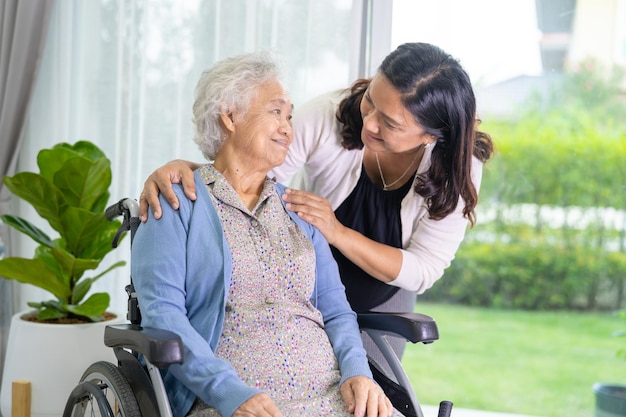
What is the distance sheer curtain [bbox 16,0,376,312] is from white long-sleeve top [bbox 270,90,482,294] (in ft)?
2.59

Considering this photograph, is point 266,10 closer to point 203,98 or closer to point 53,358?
point 203,98

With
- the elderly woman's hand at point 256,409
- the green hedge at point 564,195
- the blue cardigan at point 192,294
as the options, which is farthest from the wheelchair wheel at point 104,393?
the green hedge at point 564,195

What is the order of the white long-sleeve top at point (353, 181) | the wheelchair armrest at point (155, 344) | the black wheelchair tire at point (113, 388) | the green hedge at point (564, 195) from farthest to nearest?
the green hedge at point (564, 195), the white long-sleeve top at point (353, 181), the black wheelchair tire at point (113, 388), the wheelchair armrest at point (155, 344)

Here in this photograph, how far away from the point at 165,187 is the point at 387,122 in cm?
57

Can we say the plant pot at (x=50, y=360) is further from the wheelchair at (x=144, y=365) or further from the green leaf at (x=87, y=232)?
the wheelchair at (x=144, y=365)

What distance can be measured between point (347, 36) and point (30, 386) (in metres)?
1.65

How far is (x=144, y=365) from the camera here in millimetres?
1791

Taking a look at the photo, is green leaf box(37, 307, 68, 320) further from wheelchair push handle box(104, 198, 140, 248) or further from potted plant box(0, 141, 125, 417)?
wheelchair push handle box(104, 198, 140, 248)

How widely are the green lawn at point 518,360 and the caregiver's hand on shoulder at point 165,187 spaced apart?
7.49 feet

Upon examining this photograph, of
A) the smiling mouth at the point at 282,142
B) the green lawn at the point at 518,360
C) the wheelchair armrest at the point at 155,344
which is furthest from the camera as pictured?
the green lawn at the point at 518,360

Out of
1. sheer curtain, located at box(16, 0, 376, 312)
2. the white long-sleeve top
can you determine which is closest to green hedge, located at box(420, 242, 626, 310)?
sheer curtain, located at box(16, 0, 376, 312)

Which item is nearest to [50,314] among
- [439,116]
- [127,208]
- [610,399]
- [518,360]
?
[127,208]

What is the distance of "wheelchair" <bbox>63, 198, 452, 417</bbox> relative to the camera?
1558mm

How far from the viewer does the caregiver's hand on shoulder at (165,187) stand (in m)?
1.85
